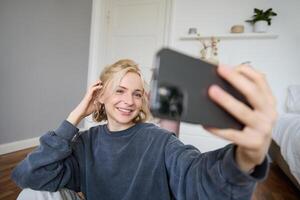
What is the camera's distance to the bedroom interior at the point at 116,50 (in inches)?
74.4

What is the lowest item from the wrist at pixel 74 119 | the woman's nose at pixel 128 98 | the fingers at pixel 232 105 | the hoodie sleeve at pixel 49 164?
the hoodie sleeve at pixel 49 164

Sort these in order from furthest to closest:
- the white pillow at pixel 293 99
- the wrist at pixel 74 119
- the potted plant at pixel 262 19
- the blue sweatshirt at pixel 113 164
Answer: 1. the potted plant at pixel 262 19
2. the white pillow at pixel 293 99
3. the wrist at pixel 74 119
4. the blue sweatshirt at pixel 113 164

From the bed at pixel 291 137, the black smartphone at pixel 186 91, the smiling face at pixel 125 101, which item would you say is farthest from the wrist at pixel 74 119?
the bed at pixel 291 137

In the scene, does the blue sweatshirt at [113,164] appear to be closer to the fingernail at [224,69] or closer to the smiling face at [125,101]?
the smiling face at [125,101]

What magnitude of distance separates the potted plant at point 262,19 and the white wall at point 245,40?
8cm

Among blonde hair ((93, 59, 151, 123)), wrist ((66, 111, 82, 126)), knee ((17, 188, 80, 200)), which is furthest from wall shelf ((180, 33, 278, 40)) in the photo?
knee ((17, 188, 80, 200))

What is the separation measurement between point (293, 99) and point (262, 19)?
0.80 m

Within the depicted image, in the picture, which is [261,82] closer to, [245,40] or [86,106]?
[86,106]

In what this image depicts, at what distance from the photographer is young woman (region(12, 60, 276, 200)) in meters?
0.31

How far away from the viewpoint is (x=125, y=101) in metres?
0.77

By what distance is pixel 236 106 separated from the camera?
26 centimetres

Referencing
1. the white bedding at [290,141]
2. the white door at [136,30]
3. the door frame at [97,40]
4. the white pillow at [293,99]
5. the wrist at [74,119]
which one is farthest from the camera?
the door frame at [97,40]

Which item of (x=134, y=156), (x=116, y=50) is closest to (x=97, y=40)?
(x=116, y=50)

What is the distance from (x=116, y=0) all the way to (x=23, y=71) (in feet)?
5.02
